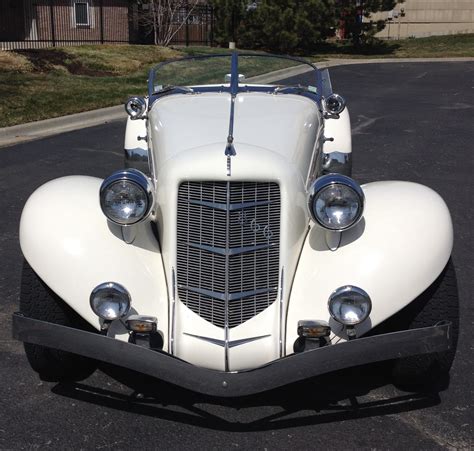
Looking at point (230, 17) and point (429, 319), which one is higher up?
point (230, 17)

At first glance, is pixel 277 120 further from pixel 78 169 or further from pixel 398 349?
pixel 78 169

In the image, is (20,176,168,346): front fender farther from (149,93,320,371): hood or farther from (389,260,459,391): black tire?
(389,260,459,391): black tire

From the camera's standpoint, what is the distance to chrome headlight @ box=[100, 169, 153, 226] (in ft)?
11.0

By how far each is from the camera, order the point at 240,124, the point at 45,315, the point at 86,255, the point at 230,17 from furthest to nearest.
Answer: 1. the point at 230,17
2. the point at 240,124
3. the point at 45,315
4. the point at 86,255

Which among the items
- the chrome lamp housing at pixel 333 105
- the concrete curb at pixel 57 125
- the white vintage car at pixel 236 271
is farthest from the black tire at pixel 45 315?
the concrete curb at pixel 57 125

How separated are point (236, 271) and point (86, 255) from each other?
76cm

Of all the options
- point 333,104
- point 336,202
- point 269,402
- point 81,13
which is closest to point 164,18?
point 81,13

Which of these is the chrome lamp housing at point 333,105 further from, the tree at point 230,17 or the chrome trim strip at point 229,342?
the tree at point 230,17

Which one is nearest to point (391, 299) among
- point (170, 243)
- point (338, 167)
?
point (170, 243)

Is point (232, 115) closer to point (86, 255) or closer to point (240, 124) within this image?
point (240, 124)

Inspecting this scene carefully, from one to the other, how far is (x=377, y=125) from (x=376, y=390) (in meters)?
8.57

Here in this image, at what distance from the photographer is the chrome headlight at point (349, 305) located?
3182 mm

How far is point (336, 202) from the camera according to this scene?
11.0 feet

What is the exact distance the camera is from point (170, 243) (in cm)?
340
